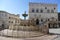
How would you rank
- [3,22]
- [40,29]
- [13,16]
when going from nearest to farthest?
[40,29]
[3,22]
[13,16]

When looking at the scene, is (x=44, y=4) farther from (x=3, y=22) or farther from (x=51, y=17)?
(x=3, y=22)

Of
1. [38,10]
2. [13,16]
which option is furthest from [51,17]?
[13,16]

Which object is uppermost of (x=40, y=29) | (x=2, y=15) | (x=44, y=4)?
(x=44, y=4)

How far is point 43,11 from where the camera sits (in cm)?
4506

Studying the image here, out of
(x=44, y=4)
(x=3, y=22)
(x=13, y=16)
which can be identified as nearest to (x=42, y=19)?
(x=44, y=4)

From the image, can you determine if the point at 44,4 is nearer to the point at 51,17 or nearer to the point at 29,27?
the point at 51,17

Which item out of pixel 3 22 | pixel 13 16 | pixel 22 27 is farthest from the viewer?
pixel 13 16

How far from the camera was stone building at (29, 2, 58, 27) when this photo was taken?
147 ft

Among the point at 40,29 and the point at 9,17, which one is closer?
the point at 40,29

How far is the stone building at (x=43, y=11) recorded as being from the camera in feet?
147

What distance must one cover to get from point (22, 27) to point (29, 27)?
106 centimetres

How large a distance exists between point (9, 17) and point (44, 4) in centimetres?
1439

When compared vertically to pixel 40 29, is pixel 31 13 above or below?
above

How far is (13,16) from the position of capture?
154 ft
